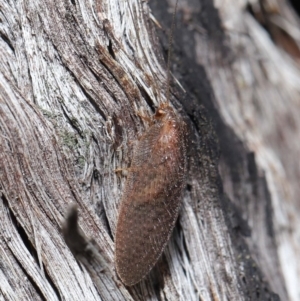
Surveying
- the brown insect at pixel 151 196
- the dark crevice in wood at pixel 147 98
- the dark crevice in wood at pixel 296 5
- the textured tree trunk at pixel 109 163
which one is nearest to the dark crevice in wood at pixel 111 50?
the textured tree trunk at pixel 109 163

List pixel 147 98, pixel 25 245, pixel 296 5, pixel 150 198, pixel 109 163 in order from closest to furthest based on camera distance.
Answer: pixel 25 245 → pixel 109 163 → pixel 150 198 → pixel 147 98 → pixel 296 5

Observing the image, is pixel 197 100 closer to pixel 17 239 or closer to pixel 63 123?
pixel 63 123

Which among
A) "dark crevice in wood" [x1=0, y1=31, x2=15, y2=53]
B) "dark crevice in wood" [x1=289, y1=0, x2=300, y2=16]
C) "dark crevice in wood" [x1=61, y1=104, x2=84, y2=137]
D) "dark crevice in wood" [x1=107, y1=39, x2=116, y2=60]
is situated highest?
"dark crevice in wood" [x1=289, y1=0, x2=300, y2=16]

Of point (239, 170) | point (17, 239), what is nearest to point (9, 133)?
point (17, 239)

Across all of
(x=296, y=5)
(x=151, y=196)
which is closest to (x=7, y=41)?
(x=151, y=196)

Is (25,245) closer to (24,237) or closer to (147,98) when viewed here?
(24,237)

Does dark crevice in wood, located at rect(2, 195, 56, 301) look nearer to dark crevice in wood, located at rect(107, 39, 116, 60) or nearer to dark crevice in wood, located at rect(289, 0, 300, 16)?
dark crevice in wood, located at rect(107, 39, 116, 60)

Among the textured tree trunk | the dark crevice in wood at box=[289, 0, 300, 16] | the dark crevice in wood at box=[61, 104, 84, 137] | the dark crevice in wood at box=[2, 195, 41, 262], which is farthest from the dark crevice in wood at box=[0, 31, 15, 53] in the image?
the dark crevice in wood at box=[289, 0, 300, 16]
